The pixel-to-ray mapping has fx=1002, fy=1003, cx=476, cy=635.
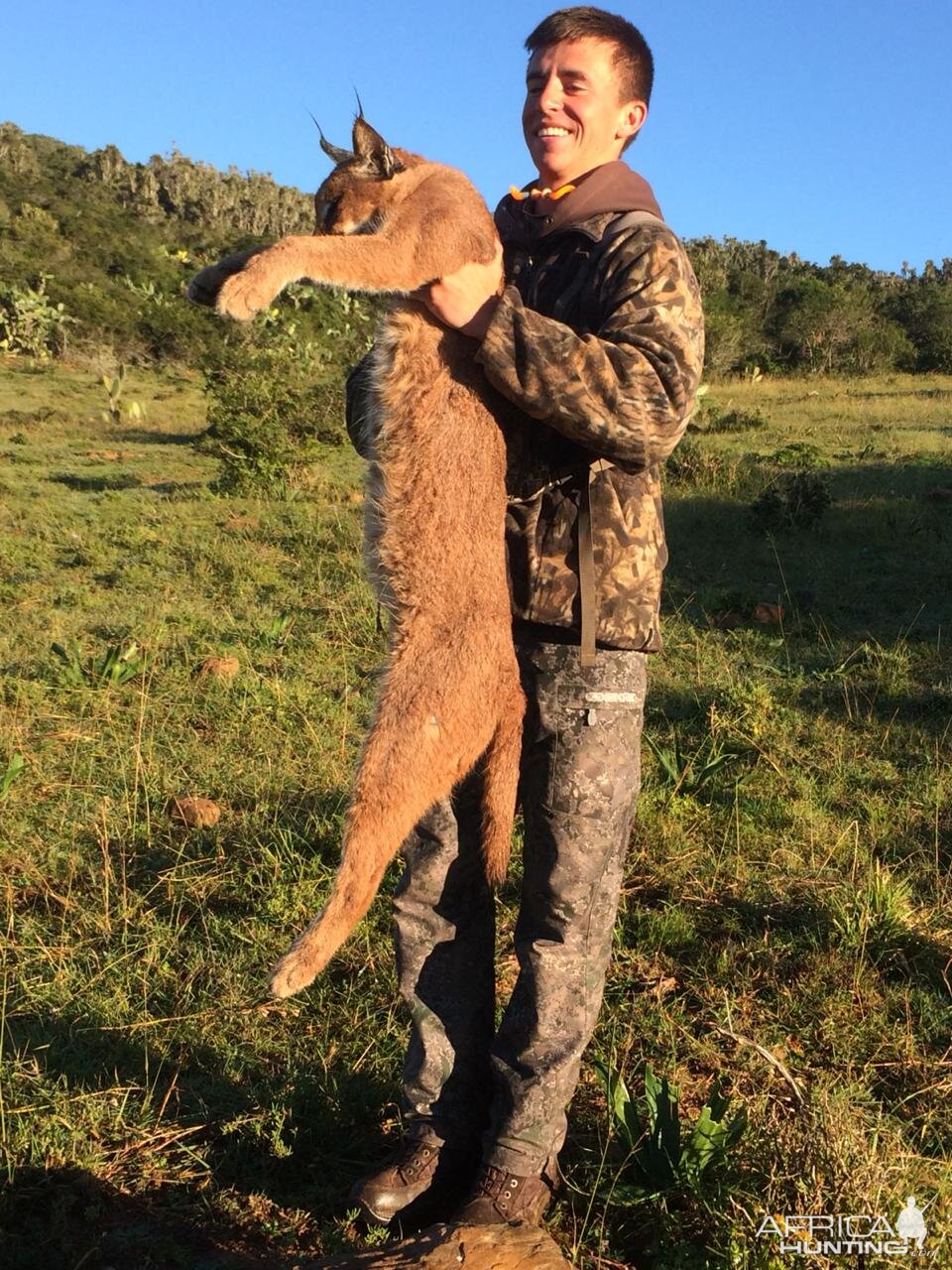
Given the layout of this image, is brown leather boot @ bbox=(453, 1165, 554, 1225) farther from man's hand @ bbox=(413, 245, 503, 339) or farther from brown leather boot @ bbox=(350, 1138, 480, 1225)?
man's hand @ bbox=(413, 245, 503, 339)

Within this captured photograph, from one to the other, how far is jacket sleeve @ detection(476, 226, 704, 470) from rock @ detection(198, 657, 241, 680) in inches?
190

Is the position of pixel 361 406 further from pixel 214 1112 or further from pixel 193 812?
pixel 193 812

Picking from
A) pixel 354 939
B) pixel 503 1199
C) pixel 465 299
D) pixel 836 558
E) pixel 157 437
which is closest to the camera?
pixel 465 299

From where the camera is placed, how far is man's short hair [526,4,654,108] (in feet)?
8.86

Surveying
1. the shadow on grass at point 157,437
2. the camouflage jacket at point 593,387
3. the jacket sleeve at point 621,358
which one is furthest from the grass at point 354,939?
the shadow on grass at point 157,437

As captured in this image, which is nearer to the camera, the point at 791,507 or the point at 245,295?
the point at 245,295

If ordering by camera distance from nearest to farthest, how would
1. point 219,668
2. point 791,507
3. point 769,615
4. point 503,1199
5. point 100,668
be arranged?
point 503,1199 → point 100,668 → point 219,668 → point 769,615 → point 791,507

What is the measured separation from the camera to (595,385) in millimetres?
2436

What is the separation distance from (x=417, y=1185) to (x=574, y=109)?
3088mm

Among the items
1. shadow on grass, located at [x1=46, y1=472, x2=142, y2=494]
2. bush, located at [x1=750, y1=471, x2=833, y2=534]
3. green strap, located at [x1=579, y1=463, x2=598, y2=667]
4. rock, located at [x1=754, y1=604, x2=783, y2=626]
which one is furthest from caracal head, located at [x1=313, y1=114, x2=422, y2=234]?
shadow on grass, located at [x1=46, y1=472, x2=142, y2=494]

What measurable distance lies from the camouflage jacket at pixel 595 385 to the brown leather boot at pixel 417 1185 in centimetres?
161

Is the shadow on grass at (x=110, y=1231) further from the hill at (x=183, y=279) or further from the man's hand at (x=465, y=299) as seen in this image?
the hill at (x=183, y=279)

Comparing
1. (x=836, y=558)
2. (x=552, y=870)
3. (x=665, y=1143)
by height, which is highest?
(x=836, y=558)

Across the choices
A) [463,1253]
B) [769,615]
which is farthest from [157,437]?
[463,1253]
